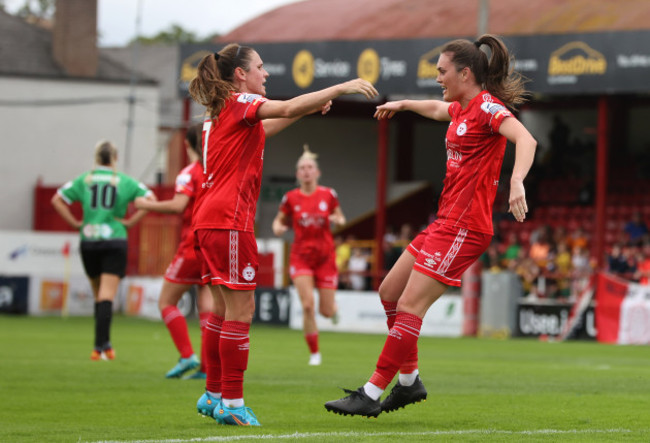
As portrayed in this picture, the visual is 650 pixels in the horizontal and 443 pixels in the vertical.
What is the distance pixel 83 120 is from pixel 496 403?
33.6 metres

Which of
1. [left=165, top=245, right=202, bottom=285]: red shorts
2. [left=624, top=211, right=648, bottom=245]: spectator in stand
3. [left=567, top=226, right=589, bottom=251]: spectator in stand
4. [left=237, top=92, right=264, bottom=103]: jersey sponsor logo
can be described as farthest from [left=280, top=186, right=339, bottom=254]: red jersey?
[left=624, top=211, right=648, bottom=245]: spectator in stand

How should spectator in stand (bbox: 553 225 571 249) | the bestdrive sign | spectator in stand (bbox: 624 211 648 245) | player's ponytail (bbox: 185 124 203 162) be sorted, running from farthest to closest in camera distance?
spectator in stand (bbox: 624 211 648 245)
spectator in stand (bbox: 553 225 571 249)
the bestdrive sign
player's ponytail (bbox: 185 124 203 162)

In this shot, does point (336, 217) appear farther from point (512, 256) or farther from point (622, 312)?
point (512, 256)

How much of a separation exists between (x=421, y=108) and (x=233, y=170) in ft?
4.44

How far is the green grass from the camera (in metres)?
7.00

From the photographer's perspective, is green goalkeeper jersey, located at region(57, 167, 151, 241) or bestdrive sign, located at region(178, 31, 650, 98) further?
bestdrive sign, located at region(178, 31, 650, 98)

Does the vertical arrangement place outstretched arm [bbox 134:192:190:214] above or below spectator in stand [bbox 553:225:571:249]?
above

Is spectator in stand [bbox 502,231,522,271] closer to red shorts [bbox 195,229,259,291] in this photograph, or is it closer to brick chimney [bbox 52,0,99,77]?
brick chimney [bbox 52,0,99,77]

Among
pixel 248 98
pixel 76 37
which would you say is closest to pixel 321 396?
pixel 248 98

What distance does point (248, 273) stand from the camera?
719 cm

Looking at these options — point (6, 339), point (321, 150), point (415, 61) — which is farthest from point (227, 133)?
point (321, 150)

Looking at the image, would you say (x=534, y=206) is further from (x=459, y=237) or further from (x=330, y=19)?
(x=459, y=237)

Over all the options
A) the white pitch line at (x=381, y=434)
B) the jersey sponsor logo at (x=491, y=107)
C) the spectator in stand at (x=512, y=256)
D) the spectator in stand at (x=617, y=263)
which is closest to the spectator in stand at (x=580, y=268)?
the spectator in stand at (x=617, y=263)

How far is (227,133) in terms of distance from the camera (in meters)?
7.18
